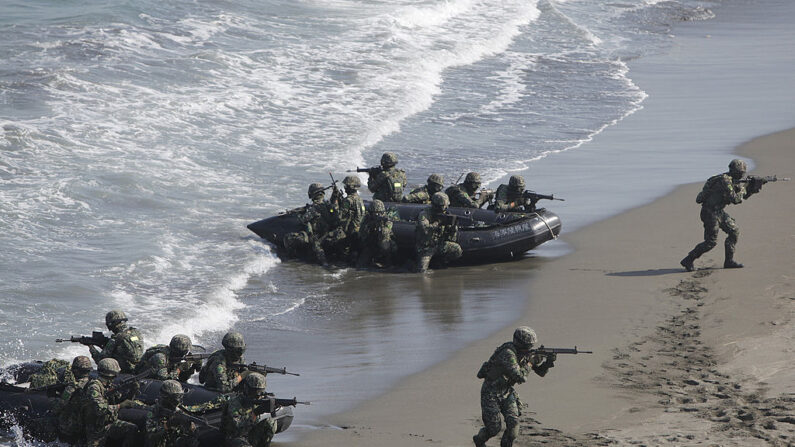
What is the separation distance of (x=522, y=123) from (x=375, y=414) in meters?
18.0

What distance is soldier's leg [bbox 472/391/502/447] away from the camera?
1124 centimetres

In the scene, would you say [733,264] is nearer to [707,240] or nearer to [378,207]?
[707,240]

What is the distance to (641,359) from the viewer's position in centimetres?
1400

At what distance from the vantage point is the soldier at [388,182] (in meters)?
20.5

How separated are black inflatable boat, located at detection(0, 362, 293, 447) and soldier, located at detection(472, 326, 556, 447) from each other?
206 centimetres

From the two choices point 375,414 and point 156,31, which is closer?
point 375,414

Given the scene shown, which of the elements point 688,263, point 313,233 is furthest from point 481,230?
point 688,263

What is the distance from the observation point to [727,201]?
17.7 m

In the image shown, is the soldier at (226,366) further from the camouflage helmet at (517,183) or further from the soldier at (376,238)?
the camouflage helmet at (517,183)

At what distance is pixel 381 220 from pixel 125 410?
820cm

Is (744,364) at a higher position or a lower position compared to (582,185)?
lower

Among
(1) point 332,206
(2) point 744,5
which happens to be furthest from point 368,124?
(2) point 744,5

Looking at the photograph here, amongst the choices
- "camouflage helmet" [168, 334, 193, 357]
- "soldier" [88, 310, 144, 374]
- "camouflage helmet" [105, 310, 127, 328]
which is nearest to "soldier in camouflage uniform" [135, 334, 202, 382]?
"camouflage helmet" [168, 334, 193, 357]

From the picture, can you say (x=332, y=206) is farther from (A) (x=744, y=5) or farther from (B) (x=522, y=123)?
(A) (x=744, y=5)
